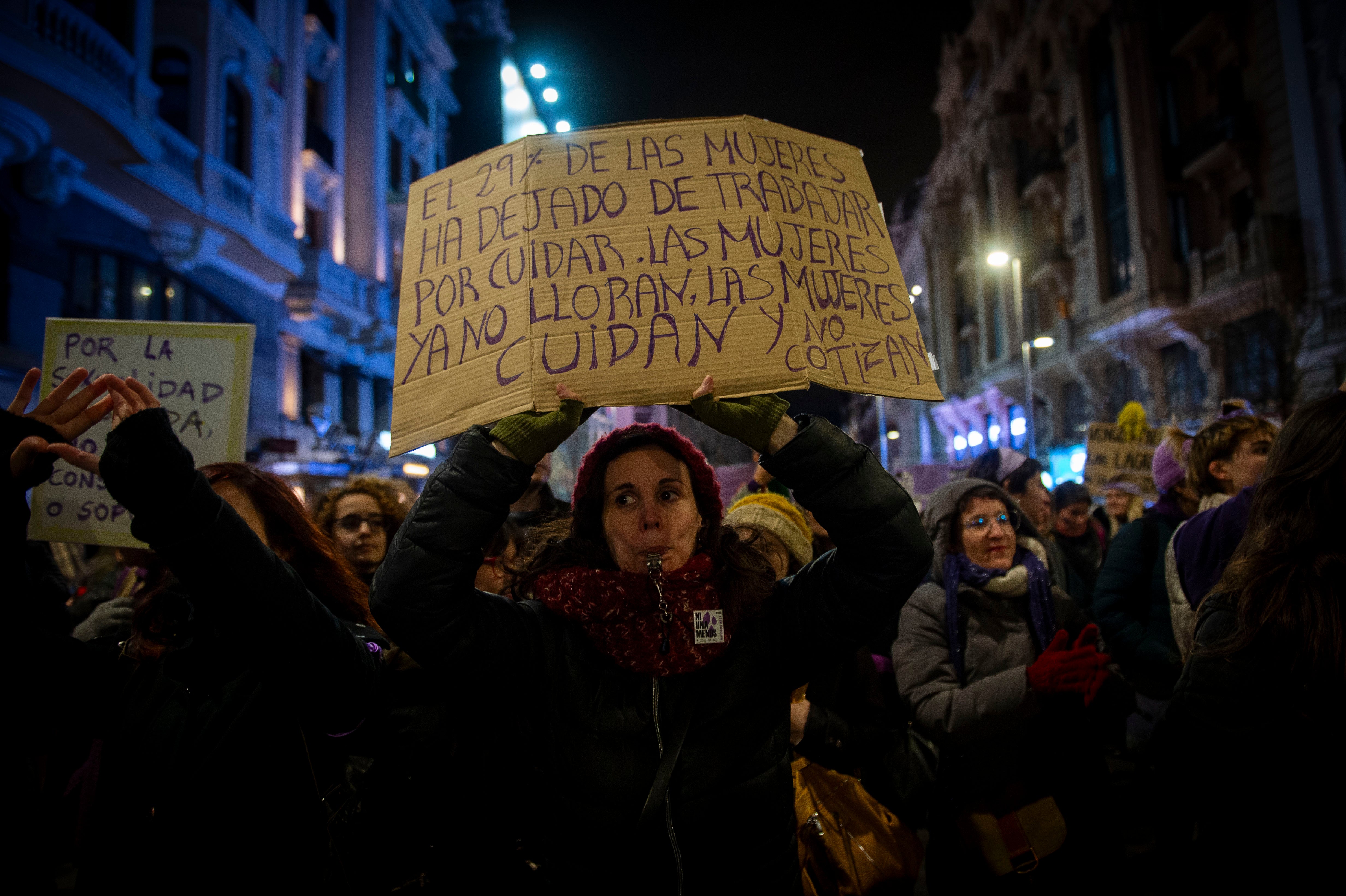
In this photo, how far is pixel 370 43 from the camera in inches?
906

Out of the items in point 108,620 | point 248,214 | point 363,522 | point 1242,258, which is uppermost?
point 248,214

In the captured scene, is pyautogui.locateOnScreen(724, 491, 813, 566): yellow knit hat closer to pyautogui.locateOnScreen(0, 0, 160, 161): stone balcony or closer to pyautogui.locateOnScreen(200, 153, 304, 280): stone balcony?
pyautogui.locateOnScreen(0, 0, 160, 161): stone balcony

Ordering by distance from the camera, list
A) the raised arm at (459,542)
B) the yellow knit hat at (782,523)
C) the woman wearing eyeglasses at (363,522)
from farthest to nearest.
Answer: the woman wearing eyeglasses at (363,522) < the yellow knit hat at (782,523) < the raised arm at (459,542)

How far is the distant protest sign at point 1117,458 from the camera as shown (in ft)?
22.7

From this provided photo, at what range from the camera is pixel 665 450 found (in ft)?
6.45

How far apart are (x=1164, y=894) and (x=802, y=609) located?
104 inches

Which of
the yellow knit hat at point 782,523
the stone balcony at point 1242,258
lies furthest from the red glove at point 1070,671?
the stone balcony at point 1242,258

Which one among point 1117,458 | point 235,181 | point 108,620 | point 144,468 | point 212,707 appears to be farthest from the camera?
point 235,181

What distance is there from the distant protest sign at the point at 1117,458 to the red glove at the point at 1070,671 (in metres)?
5.01

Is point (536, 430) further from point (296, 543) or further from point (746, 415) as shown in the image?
point (296, 543)

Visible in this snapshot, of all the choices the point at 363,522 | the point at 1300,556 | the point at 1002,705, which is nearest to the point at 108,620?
the point at 363,522

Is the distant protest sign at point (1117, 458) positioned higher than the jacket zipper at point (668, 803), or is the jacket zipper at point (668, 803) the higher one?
the distant protest sign at point (1117, 458)

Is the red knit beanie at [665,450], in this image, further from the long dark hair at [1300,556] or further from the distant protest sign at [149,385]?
the distant protest sign at [149,385]

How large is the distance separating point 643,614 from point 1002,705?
143 centimetres
